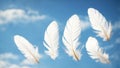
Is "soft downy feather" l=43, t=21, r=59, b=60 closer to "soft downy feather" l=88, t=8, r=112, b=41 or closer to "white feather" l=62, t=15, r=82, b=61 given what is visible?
"white feather" l=62, t=15, r=82, b=61

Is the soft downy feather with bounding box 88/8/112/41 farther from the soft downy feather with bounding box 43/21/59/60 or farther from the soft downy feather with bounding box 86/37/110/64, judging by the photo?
the soft downy feather with bounding box 43/21/59/60

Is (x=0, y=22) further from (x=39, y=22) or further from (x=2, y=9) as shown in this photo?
(x=39, y=22)

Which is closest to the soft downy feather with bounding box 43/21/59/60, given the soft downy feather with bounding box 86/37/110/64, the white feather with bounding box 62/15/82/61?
the white feather with bounding box 62/15/82/61

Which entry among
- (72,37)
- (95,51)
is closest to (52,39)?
(72,37)

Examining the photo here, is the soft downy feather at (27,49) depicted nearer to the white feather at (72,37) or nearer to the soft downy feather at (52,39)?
the soft downy feather at (52,39)

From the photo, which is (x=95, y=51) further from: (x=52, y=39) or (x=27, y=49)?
(x=27, y=49)

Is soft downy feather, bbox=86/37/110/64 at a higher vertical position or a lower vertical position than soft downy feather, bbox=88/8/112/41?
lower

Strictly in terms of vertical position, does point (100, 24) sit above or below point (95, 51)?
above
